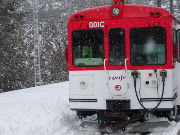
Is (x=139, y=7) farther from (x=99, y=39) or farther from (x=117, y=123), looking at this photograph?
(x=117, y=123)

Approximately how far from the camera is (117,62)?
8.05 metres

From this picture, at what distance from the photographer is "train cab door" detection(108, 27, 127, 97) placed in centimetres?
798

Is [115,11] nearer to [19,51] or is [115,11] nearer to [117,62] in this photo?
[117,62]

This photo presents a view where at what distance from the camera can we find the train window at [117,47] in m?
8.05

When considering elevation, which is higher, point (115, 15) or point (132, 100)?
point (115, 15)

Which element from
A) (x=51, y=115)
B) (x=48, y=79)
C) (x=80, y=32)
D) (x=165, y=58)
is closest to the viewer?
(x=165, y=58)

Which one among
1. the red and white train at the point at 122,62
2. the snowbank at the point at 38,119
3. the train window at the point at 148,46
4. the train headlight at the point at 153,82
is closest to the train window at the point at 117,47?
the red and white train at the point at 122,62

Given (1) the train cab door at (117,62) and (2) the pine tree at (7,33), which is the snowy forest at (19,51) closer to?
(2) the pine tree at (7,33)

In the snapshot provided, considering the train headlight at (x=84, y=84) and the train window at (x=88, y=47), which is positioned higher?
the train window at (x=88, y=47)

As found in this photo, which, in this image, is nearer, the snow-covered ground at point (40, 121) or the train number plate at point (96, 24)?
the snow-covered ground at point (40, 121)

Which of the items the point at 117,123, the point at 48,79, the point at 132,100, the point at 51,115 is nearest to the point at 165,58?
the point at 132,100

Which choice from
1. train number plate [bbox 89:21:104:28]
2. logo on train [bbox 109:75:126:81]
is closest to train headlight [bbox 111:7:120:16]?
train number plate [bbox 89:21:104:28]

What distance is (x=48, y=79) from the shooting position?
52.3m

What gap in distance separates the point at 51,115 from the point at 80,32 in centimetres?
231
